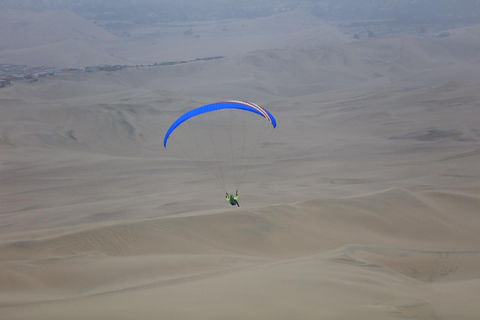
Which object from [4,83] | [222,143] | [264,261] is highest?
[4,83]

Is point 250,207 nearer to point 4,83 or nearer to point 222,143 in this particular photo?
point 222,143

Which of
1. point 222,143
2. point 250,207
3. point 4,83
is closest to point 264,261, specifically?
point 250,207

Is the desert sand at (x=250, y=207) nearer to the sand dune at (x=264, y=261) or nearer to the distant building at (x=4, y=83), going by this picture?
the sand dune at (x=264, y=261)

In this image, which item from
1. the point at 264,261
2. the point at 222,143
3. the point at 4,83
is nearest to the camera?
the point at 264,261

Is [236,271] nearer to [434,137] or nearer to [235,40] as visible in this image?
[434,137]

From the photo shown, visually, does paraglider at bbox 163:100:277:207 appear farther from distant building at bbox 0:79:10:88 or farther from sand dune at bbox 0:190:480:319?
distant building at bbox 0:79:10:88

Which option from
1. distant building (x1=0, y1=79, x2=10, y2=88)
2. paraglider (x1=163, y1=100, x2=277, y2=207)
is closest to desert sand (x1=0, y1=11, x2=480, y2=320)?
paraglider (x1=163, y1=100, x2=277, y2=207)
